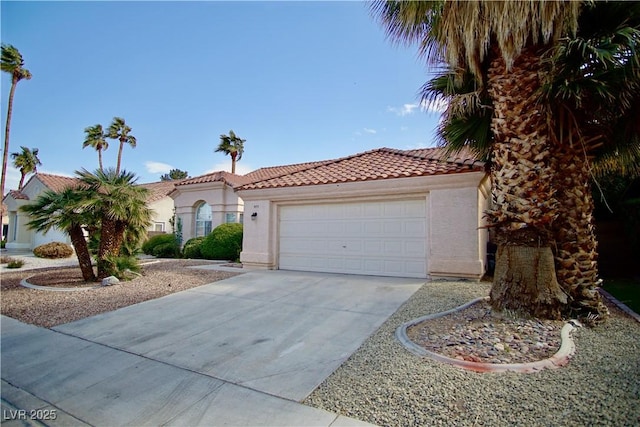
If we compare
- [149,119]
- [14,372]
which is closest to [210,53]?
[149,119]

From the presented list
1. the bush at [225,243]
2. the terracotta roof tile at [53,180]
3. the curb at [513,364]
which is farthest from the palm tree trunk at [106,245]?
the terracotta roof tile at [53,180]

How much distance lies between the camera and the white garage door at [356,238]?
9.85m

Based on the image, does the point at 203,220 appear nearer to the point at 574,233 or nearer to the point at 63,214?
the point at 63,214

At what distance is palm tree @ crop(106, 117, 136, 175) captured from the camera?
32750mm

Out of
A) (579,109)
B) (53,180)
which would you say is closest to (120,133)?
(53,180)

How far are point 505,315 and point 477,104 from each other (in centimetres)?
434

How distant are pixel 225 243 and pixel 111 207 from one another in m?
6.88

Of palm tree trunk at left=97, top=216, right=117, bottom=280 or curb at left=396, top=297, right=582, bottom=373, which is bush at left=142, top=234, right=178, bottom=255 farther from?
curb at left=396, top=297, right=582, bottom=373

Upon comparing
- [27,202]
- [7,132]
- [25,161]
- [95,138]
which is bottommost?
[27,202]

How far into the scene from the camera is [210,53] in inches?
429

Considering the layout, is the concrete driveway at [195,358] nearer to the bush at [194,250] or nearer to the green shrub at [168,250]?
the bush at [194,250]

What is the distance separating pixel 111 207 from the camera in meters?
9.88

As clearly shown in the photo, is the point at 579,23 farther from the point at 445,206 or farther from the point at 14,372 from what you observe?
the point at 14,372

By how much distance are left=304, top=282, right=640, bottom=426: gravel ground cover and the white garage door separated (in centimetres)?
551
